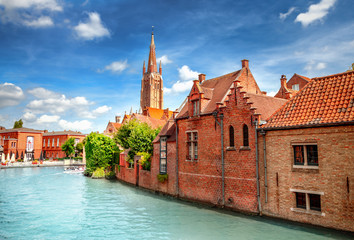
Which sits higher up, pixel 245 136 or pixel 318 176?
pixel 245 136

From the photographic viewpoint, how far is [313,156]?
14.4m

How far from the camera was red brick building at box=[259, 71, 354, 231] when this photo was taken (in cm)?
1296

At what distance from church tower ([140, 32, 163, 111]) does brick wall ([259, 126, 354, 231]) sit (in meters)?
101

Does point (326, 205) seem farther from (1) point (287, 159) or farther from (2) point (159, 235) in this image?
(2) point (159, 235)

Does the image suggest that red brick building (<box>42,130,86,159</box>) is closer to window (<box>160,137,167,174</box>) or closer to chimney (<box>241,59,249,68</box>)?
window (<box>160,137,167,174</box>)

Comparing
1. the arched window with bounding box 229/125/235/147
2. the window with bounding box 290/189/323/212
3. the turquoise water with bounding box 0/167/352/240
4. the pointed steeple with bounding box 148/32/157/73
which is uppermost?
the pointed steeple with bounding box 148/32/157/73

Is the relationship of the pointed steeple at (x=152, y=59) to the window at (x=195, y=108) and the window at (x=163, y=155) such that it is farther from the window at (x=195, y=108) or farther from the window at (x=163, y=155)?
the window at (x=195, y=108)

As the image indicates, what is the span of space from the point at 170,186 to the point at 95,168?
77.3ft

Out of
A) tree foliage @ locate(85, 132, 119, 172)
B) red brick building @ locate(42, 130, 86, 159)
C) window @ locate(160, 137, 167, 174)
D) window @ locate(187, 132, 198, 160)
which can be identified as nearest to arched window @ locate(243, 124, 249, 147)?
window @ locate(187, 132, 198, 160)

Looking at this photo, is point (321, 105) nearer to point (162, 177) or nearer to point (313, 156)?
point (313, 156)

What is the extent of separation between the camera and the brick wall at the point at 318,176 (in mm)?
12828

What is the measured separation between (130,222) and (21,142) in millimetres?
84589

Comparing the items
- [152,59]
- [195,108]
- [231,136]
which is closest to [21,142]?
[152,59]

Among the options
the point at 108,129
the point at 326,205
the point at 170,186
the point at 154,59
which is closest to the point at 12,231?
the point at 170,186
